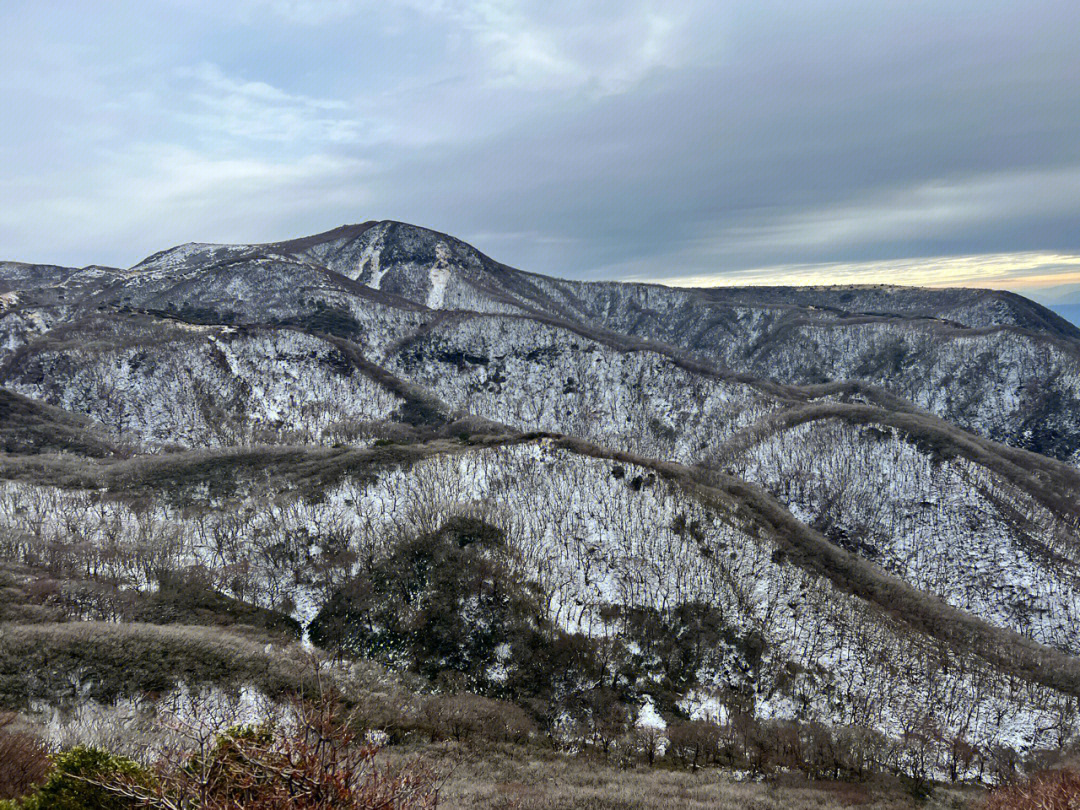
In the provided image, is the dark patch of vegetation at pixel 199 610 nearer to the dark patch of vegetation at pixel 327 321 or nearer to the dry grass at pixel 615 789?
the dry grass at pixel 615 789

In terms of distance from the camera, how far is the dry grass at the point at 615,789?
26688 mm

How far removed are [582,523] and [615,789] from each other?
2793cm

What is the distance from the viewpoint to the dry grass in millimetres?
26688

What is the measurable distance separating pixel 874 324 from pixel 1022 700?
160 metres

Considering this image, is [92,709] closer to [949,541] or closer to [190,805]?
[190,805]

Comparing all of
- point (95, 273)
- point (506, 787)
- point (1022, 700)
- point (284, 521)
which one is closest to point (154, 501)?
point (284, 521)

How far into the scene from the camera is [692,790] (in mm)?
29406

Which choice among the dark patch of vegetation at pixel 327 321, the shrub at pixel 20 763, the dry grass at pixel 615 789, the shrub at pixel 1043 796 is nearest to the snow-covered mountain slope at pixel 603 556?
the dry grass at pixel 615 789

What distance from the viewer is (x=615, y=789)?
93.2 ft

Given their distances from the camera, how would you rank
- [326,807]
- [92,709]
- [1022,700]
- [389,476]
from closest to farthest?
[326,807] → [92,709] → [1022,700] → [389,476]

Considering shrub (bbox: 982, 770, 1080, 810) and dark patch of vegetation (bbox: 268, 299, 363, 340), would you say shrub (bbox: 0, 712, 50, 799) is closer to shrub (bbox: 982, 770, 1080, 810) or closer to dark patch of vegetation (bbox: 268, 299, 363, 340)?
shrub (bbox: 982, 770, 1080, 810)

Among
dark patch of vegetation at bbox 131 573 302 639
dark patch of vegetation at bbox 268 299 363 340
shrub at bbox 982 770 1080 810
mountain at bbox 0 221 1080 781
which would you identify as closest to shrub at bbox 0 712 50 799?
mountain at bbox 0 221 1080 781

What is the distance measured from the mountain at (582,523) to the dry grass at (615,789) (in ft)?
22.9

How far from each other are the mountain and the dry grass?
697cm
